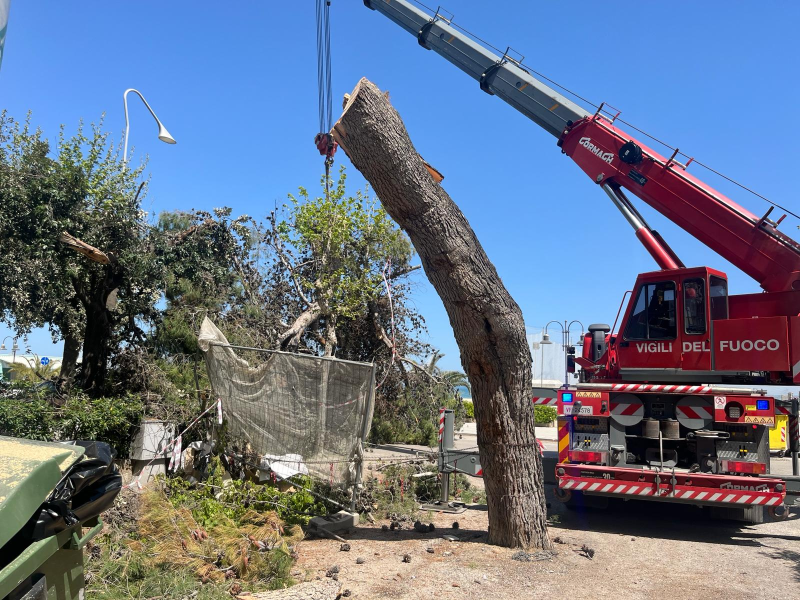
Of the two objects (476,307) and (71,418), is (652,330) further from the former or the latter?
(71,418)

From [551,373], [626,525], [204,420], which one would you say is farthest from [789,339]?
[551,373]

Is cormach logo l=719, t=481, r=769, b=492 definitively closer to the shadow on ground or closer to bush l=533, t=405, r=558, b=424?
the shadow on ground

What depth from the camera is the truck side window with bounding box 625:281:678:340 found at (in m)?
8.54

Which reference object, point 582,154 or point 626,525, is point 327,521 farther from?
point 582,154

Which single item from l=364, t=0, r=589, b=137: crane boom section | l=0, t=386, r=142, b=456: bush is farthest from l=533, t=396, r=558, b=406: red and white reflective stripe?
l=0, t=386, r=142, b=456: bush

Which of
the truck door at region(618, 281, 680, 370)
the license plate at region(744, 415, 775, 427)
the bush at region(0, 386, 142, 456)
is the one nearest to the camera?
the bush at region(0, 386, 142, 456)

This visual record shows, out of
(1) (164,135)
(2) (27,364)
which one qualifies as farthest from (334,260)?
(2) (27,364)

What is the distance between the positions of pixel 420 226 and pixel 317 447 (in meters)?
3.12

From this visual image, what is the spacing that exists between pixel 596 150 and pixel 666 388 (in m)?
4.39

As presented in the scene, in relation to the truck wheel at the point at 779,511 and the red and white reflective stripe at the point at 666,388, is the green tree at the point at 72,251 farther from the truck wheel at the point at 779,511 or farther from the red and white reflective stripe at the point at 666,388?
the truck wheel at the point at 779,511

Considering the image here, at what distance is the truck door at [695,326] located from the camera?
8273 mm

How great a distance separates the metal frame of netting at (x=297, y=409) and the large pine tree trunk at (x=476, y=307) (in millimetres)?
1520

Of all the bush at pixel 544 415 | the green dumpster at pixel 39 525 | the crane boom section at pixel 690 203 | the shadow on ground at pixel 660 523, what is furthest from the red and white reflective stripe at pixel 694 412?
the bush at pixel 544 415

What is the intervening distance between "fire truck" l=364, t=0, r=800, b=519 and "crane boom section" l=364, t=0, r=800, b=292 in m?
0.02
